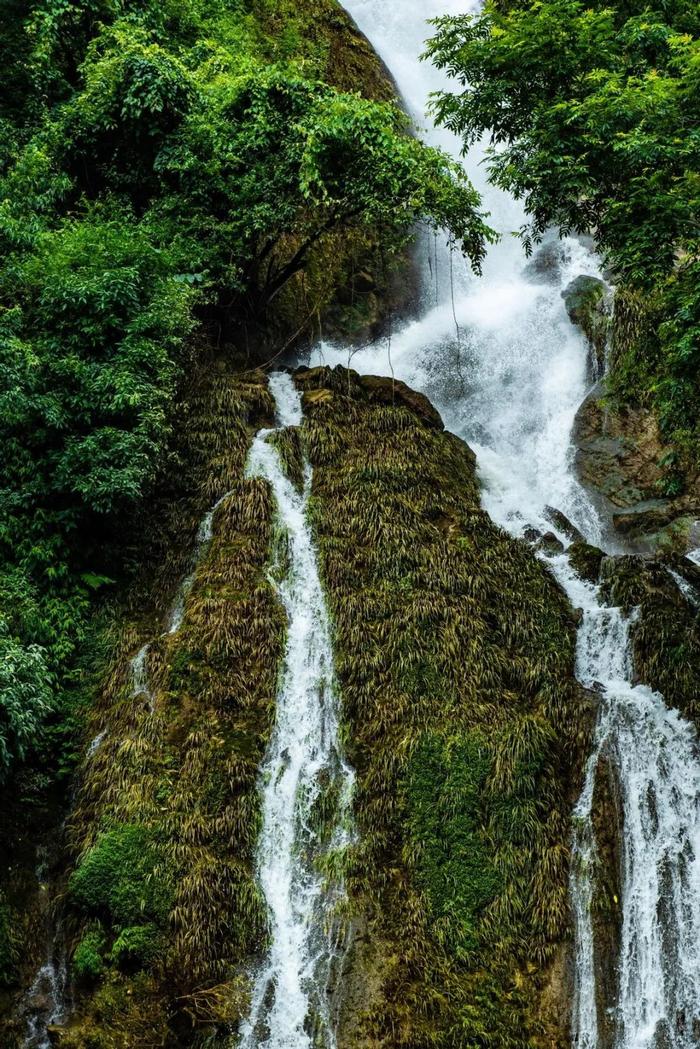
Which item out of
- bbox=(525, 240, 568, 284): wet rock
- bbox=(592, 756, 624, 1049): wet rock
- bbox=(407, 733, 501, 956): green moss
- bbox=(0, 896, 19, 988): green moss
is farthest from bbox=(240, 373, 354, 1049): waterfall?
bbox=(525, 240, 568, 284): wet rock

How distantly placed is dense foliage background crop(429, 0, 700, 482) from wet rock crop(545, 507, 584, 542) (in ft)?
6.66

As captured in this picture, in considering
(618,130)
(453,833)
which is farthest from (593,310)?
(453,833)

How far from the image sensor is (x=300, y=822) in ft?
25.9

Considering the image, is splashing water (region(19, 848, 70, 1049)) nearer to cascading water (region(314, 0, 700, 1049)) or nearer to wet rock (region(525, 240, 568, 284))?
cascading water (region(314, 0, 700, 1049))

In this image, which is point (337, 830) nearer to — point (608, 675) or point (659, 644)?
point (608, 675)

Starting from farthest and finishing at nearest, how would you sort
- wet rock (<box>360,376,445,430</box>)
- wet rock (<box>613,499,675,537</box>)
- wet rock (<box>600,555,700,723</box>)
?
wet rock (<box>613,499,675,537</box>) → wet rock (<box>360,376,445,430</box>) → wet rock (<box>600,555,700,723</box>)

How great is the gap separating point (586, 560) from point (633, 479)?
3643 millimetres

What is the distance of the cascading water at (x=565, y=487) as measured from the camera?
7.28 meters

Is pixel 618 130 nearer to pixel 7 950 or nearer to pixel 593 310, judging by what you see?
pixel 593 310

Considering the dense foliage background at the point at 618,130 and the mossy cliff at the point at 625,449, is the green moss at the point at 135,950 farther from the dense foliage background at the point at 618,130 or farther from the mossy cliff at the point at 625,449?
the mossy cliff at the point at 625,449

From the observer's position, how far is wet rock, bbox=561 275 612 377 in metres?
15.2

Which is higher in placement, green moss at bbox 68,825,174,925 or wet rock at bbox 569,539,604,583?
wet rock at bbox 569,539,604,583

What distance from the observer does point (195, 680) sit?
8570 millimetres

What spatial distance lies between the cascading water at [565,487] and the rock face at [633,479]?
1.07ft
